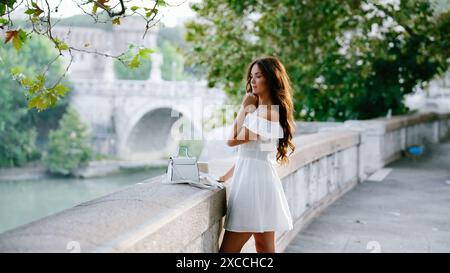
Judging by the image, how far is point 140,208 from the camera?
2.74 m

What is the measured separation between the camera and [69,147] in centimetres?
4400

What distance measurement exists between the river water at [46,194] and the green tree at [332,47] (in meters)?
18.8

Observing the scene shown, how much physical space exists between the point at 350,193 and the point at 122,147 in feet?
145

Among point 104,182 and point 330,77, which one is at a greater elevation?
point 330,77

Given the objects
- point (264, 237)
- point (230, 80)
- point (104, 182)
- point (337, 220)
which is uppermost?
point (230, 80)

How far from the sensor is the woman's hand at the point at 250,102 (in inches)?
128

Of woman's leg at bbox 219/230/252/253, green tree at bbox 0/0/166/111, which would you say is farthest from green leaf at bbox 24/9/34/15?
woman's leg at bbox 219/230/252/253

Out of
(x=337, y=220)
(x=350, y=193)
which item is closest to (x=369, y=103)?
(x=350, y=193)

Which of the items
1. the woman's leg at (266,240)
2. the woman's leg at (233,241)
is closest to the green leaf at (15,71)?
the woman's leg at (233,241)

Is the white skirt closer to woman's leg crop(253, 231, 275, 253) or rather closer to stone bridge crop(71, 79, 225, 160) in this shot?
woman's leg crop(253, 231, 275, 253)

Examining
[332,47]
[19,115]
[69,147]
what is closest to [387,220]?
[332,47]

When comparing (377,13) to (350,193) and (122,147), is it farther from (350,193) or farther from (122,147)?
(122,147)

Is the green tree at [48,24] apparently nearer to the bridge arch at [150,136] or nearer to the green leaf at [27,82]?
the green leaf at [27,82]

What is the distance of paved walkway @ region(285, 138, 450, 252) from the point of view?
510 cm
